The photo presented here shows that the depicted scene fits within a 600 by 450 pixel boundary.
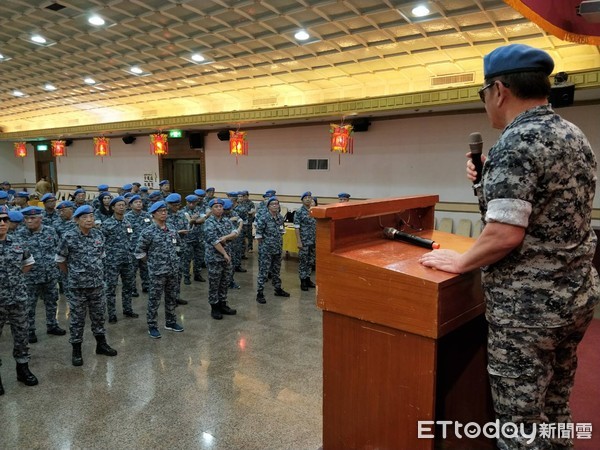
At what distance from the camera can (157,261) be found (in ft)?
15.5

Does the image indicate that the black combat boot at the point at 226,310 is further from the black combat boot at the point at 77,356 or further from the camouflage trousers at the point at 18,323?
the camouflage trousers at the point at 18,323

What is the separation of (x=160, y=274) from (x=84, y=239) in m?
0.92

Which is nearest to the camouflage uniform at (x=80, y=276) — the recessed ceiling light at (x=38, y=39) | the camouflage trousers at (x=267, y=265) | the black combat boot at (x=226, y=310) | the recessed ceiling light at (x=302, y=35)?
the black combat boot at (x=226, y=310)

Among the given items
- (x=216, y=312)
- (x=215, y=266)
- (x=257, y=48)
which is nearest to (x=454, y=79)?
(x=257, y=48)

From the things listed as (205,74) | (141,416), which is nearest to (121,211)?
(141,416)

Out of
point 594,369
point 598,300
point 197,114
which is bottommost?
point 594,369

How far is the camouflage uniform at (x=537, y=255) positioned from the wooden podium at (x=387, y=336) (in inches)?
7.3

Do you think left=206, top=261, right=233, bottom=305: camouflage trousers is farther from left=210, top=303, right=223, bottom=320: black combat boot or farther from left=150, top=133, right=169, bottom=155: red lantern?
left=150, top=133, right=169, bottom=155: red lantern

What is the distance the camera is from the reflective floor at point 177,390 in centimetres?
283

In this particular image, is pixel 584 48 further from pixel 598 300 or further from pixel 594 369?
pixel 598 300

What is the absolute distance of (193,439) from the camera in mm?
2785

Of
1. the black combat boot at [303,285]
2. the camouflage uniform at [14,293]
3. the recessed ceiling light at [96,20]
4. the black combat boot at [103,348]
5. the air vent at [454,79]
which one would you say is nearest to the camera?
the camouflage uniform at [14,293]

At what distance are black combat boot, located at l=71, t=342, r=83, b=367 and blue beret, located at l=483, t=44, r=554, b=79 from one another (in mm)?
4340

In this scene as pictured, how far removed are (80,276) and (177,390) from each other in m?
1.53
